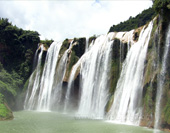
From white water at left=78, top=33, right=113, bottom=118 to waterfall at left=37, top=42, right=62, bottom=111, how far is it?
8.41m

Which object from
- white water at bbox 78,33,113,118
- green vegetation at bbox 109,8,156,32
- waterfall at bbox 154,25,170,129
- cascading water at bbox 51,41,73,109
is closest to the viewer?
waterfall at bbox 154,25,170,129

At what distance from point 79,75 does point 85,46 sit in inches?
300

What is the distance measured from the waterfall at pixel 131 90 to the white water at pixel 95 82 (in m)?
2.90

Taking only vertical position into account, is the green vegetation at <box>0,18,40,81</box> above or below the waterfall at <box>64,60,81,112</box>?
above

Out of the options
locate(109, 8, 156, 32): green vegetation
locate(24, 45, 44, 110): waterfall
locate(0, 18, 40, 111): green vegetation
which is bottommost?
locate(24, 45, 44, 110): waterfall

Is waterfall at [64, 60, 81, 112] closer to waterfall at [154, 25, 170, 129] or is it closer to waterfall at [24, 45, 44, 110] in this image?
waterfall at [24, 45, 44, 110]

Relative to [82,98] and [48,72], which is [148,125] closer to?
[82,98]

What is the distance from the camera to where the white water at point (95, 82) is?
924 inches

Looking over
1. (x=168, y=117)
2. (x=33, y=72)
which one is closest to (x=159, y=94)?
(x=168, y=117)

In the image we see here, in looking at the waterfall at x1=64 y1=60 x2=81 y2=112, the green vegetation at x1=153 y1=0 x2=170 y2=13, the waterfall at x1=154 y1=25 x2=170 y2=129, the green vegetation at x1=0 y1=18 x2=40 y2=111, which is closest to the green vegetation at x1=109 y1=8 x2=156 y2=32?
the green vegetation at x1=0 y1=18 x2=40 y2=111

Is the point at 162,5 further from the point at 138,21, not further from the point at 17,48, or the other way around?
the point at 138,21

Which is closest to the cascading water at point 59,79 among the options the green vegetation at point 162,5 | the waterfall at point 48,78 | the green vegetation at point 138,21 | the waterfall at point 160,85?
the waterfall at point 48,78

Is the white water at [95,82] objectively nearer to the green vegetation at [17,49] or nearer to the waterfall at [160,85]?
the waterfall at [160,85]

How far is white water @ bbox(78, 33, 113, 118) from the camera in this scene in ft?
77.0
